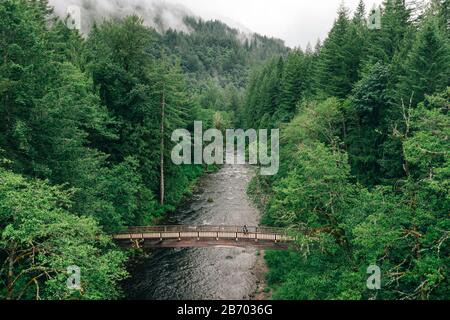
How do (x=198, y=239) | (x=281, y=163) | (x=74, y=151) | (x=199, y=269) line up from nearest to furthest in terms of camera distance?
(x=74, y=151) → (x=198, y=239) → (x=199, y=269) → (x=281, y=163)

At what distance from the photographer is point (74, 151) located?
21.9 meters

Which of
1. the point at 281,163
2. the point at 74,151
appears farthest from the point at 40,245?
the point at 281,163

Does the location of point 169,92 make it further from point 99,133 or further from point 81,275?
point 81,275

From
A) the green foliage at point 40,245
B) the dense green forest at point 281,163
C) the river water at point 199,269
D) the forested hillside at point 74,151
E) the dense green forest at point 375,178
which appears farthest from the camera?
the river water at point 199,269

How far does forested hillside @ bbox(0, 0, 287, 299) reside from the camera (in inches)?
534

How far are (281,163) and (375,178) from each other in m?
9.76

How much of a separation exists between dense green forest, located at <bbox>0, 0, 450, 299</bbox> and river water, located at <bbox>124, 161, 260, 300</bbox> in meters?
2.29

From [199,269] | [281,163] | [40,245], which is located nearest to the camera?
[40,245]

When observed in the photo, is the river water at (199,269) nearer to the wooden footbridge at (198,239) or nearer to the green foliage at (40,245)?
the wooden footbridge at (198,239)

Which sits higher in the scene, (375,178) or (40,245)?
(375,178)

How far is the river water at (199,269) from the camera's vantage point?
25.5 metres

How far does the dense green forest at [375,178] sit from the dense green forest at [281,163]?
4.5 inches

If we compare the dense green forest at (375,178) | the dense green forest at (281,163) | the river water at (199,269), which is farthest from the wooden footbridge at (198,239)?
the river water at (199,269)

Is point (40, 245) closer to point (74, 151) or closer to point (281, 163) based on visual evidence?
point (74, 151)
